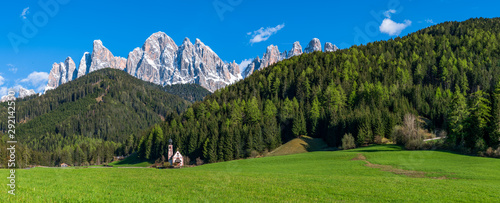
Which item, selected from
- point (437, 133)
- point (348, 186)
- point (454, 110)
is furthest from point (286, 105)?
point (348, 186)

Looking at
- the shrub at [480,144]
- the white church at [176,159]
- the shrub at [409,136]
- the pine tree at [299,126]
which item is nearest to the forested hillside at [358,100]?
the pine tree at [299,126]

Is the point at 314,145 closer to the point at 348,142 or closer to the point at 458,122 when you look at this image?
the point at 348,142

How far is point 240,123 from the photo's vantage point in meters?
115

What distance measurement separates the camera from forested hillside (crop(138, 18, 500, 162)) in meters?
81.9

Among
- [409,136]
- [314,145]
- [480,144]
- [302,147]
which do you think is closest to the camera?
[480,144]

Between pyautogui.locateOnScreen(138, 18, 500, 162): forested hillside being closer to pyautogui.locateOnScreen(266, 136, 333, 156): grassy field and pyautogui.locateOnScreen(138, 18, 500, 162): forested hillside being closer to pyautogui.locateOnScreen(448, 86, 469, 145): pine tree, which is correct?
pyautogui.locateOnScreen(448, 86, 469, 145): pine tree

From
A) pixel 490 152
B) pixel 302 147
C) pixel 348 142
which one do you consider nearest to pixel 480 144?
pixel 490 152

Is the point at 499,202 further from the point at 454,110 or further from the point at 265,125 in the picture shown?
the point at 265,125

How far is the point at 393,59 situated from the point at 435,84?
2901 cm

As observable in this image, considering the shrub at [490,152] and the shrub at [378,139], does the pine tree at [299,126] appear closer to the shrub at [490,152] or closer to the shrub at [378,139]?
the shrub at [378,139]

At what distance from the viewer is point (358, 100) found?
117 metres

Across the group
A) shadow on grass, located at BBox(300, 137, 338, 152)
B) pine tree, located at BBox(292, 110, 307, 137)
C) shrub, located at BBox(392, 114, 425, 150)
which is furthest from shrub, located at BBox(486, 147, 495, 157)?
pine tree, located at BBox(292, 110, 307, 137)

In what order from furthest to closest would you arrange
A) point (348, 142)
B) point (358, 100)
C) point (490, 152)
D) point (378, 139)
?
point (358, 100) < point (348, 142) < point (378, 139) < point (490, 152)

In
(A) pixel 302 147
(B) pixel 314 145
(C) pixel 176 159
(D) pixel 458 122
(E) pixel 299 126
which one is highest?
(E) pixel 299 126
